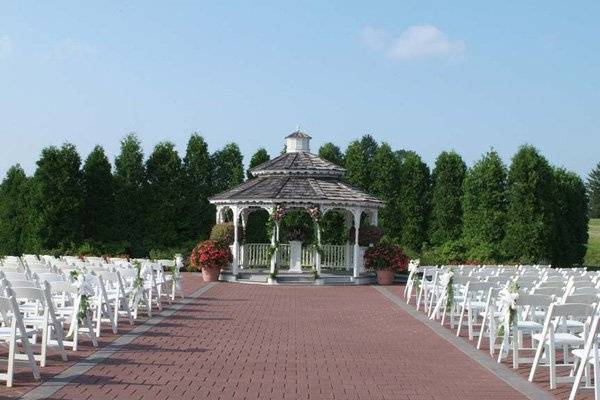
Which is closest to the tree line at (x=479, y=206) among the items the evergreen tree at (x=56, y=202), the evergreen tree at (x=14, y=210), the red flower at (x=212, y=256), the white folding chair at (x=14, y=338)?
the red flower at (x=212, y=256)

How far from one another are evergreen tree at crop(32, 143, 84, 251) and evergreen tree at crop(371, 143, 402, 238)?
1333 centimetres

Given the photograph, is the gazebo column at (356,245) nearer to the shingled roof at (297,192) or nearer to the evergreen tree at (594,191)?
the shingled roof at (297,192)

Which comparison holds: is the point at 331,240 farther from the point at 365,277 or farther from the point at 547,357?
the point at 547,357

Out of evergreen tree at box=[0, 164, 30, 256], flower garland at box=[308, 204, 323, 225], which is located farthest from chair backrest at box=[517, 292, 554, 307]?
evergreen tree at box=[0, 164, 30, 256]

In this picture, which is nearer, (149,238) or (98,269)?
(98,269)

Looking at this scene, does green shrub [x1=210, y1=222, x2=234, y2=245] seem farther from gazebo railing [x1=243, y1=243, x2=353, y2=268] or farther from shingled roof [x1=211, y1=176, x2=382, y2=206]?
gazebo railing [x1=243, y1=243, x2=353, y2=268]

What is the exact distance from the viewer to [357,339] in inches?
503

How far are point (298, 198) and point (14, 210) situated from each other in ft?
48.9

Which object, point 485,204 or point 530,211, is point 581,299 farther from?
point 485,204

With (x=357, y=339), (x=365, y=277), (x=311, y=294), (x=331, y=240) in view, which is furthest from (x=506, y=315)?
(x=331, y=240)

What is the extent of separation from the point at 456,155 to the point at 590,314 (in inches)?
1152

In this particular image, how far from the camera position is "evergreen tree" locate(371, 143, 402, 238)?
37906 mm

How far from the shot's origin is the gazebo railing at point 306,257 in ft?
99.9

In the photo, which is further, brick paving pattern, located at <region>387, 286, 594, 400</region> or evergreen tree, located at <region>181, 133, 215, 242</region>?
evergreen tree, located at <region>181, 133, 215, 242</region>
